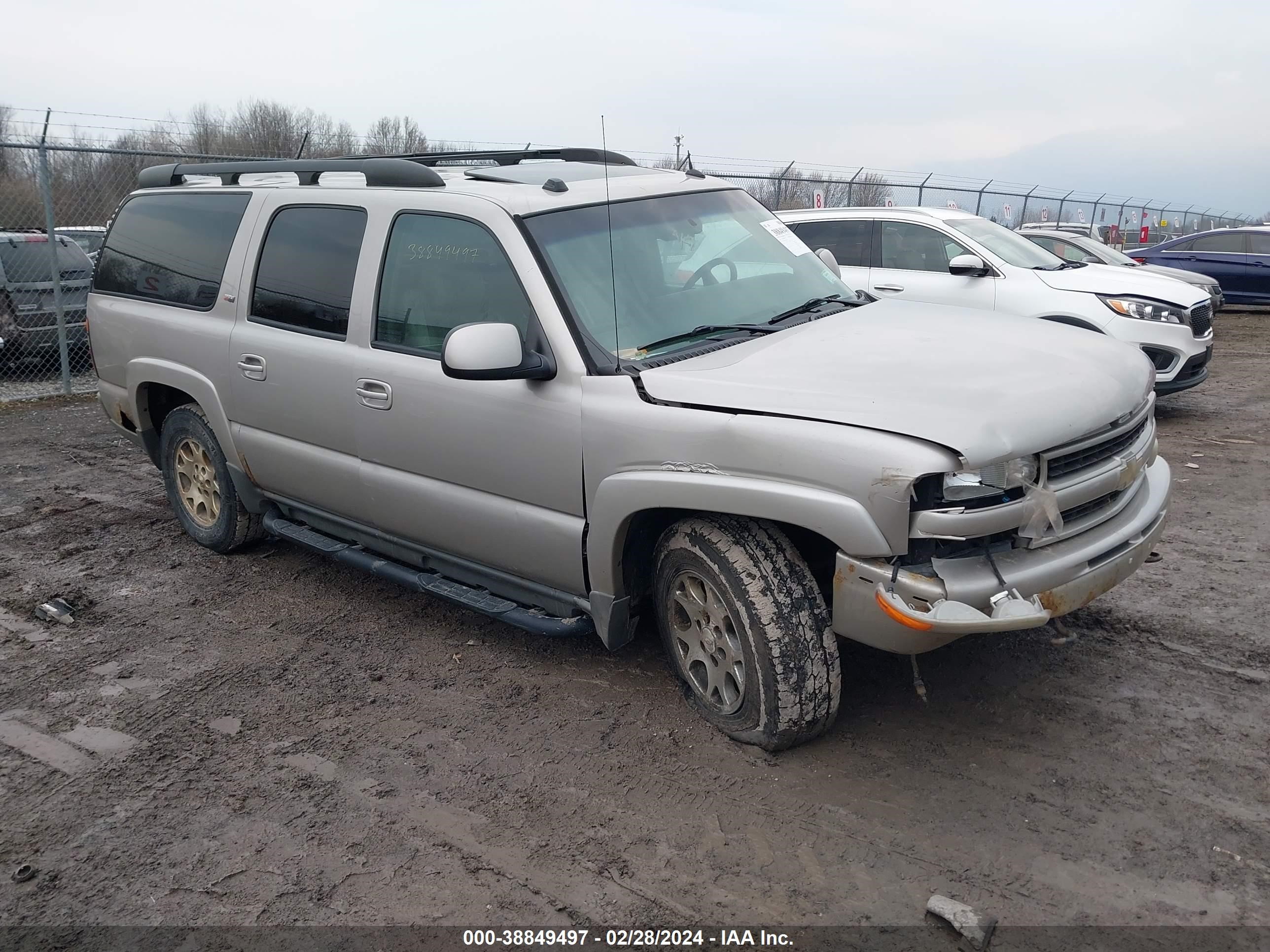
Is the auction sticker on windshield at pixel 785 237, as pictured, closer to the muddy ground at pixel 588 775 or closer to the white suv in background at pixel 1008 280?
the muddy ground at pixel 588 775

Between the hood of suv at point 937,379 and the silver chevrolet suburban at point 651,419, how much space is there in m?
0.01

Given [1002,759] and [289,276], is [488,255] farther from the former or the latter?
[1002,759]

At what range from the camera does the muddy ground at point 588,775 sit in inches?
113

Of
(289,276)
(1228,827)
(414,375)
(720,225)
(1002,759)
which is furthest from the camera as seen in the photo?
(289,276)

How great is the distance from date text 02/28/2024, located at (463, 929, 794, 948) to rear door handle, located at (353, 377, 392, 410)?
221 cm

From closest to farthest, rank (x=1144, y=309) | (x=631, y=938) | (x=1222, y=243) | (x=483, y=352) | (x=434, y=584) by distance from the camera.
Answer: (x=631, y=938) < (x=483, y=352) < (x=434, y=584) < (x=1144, y=309) < (x=1222, y=243)

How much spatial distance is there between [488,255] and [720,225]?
43.6 inches

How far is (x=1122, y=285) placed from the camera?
28.7 ft

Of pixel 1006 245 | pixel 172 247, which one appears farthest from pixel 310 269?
pixel 1006 245

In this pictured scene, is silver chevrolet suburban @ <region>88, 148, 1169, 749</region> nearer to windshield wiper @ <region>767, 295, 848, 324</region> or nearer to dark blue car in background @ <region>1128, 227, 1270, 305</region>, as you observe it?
windshield wiper @ <region>767, 295, 848, 324</region>

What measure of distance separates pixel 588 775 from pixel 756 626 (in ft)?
2.58

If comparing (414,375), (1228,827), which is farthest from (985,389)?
(414,375)

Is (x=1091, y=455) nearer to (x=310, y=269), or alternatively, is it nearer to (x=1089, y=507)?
(x=1089, y=507)

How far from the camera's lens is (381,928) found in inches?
110
